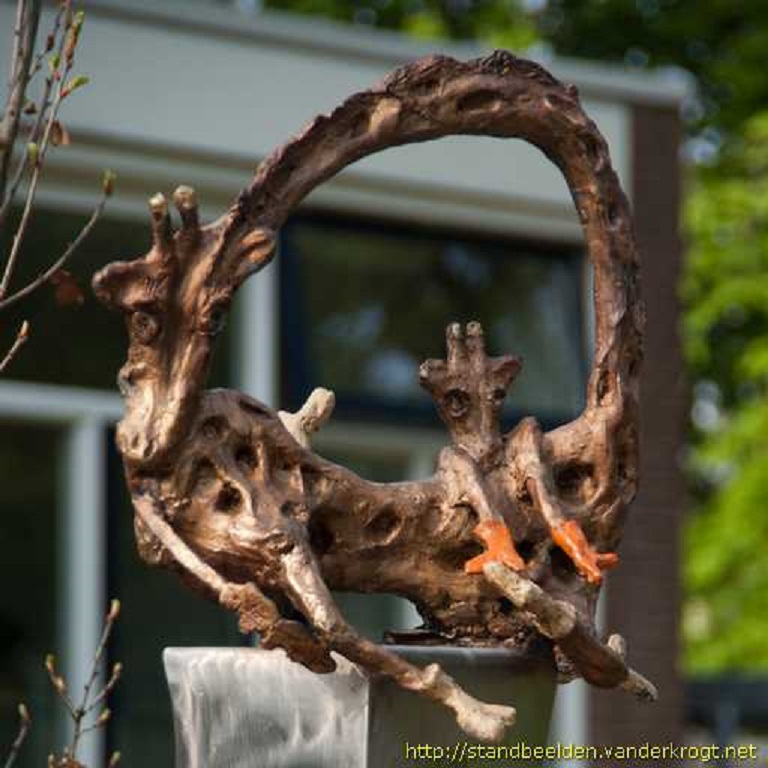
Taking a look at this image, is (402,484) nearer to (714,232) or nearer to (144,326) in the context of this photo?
(144,326)

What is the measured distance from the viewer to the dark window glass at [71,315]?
24.3 ft

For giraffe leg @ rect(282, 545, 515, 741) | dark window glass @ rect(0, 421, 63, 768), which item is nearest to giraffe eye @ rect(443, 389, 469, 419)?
giraffe leg @ rect(282, 545, 515, 741)

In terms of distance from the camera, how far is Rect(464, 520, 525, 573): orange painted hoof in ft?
10.6

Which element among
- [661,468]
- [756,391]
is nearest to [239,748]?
[661,468]

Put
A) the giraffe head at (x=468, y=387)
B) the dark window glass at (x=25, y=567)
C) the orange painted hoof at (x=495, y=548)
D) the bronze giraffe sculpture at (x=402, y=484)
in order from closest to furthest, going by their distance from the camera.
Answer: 1. the bronze giraffe sculpture at (x=402, y=484)
2. the orange painted hoof at (x=495, y=548)
3. the giraffe head at (x=468, y=387)
4. the dark window glass at (x=25, y=567)

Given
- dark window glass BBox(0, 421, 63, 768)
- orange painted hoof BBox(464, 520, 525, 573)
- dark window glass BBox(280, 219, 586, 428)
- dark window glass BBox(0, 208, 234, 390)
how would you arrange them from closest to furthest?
orange painted hoof BBox(464, 520, 525, 573) < dark window glass BBox(0, 208, 234, 390) < dark window glass BBox(0, 421, 63, 768) < dark window glass BBox(280, 219, 586, 428)

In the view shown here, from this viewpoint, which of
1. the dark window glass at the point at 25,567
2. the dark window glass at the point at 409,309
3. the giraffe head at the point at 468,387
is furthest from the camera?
the dark window glass at the point at 409,309

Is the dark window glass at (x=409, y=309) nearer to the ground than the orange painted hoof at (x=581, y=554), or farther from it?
farther from it

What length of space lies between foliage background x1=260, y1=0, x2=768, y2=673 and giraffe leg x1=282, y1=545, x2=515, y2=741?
29.1 ft

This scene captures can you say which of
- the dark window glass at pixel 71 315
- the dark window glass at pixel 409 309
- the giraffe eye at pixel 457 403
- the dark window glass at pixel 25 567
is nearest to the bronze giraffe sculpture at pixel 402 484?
the giraffe eye at pixel 457 403

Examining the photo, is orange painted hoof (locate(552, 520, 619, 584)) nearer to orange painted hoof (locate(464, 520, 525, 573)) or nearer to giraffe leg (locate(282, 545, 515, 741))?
orange painted hoof (locate(464, 520, 525, 573))

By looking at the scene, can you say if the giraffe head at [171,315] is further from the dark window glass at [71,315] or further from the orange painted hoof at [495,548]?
the dark window glass at [71,315]

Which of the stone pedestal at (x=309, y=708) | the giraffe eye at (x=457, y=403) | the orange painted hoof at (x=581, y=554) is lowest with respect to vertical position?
the stone pedestal at (x=309, y=708)

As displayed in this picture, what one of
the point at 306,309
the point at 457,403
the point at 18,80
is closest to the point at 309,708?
the point at 457,403
